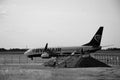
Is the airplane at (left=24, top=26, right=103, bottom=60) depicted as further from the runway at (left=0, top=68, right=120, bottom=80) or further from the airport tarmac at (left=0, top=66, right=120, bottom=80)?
the runway at (left=0, top=68, right=120, bottom=80)

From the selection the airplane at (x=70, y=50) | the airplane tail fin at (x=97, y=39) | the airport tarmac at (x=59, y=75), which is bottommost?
the airport tarmac at (x=59, y=75)

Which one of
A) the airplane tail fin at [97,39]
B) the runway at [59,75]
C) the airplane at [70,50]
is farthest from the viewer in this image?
the airplane tail fin at [97,39]

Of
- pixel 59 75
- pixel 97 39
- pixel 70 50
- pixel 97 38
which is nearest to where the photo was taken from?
pixel 59 75

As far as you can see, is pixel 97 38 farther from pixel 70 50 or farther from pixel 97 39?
pixel 70 50

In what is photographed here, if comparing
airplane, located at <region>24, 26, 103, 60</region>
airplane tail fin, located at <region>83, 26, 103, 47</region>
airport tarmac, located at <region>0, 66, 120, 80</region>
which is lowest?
airport tarmac, located at <region>0, 66, 120, 80</region>

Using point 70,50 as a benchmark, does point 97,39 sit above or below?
above

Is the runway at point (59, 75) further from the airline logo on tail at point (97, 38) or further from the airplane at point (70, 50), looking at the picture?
the airline logo on tail at point (97, 38)

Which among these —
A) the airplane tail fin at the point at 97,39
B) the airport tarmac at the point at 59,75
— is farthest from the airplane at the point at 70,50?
the airport tarmac at the point at 59,75

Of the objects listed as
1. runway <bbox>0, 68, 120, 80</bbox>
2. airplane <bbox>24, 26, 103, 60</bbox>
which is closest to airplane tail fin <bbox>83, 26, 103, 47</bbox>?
airplane <bbox>24, 26, 103, 60</bbox>

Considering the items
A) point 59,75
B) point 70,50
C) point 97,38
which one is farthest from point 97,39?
point 59,75

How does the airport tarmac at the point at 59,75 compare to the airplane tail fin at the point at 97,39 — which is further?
the airplane tail fin at the point at 97,39

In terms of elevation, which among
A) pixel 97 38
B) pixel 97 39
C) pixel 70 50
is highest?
pixel 97 38

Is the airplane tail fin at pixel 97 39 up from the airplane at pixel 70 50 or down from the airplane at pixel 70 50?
up

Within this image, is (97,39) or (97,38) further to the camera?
(97,38)
